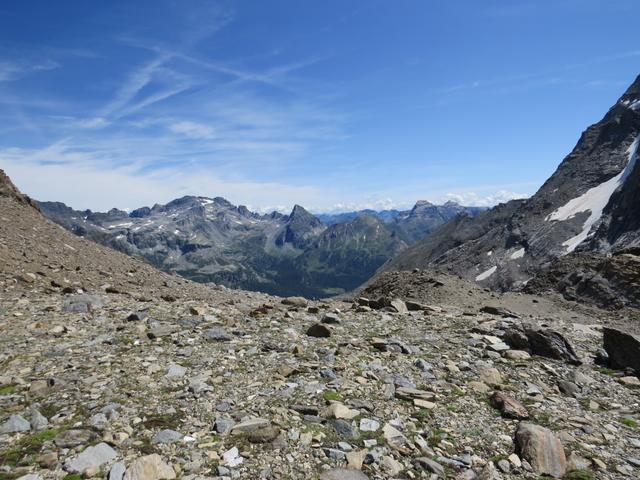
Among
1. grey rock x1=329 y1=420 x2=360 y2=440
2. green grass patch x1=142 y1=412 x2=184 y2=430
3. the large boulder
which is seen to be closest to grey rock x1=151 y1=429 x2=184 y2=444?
green grass patch x1=142 y1=412 x2=184 y2=430

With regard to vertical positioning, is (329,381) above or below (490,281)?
above

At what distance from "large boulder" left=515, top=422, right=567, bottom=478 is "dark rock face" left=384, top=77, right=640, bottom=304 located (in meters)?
122

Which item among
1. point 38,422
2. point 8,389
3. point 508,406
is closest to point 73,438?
point 38,422

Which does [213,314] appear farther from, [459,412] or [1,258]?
[1,258]

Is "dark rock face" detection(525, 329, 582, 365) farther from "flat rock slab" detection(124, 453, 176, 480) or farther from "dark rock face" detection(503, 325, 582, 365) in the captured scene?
"flat rock slab" detection(124, 453, 176, 480)

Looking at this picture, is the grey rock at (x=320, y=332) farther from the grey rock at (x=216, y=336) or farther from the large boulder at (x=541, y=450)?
the large boulder at (x=541, y=450)

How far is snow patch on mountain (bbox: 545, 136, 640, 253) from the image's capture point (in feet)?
477

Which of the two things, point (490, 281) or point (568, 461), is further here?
point (490, 281)

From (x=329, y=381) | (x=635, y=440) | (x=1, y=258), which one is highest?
(x=1, y=258)

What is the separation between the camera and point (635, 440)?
989cm

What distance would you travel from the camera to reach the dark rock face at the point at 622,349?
1480 centimetres

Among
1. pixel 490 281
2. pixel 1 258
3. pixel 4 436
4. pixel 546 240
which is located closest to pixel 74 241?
pixel 1 258

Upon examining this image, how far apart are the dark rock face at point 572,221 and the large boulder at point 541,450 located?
12157 centimetres

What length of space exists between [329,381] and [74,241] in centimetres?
2916
